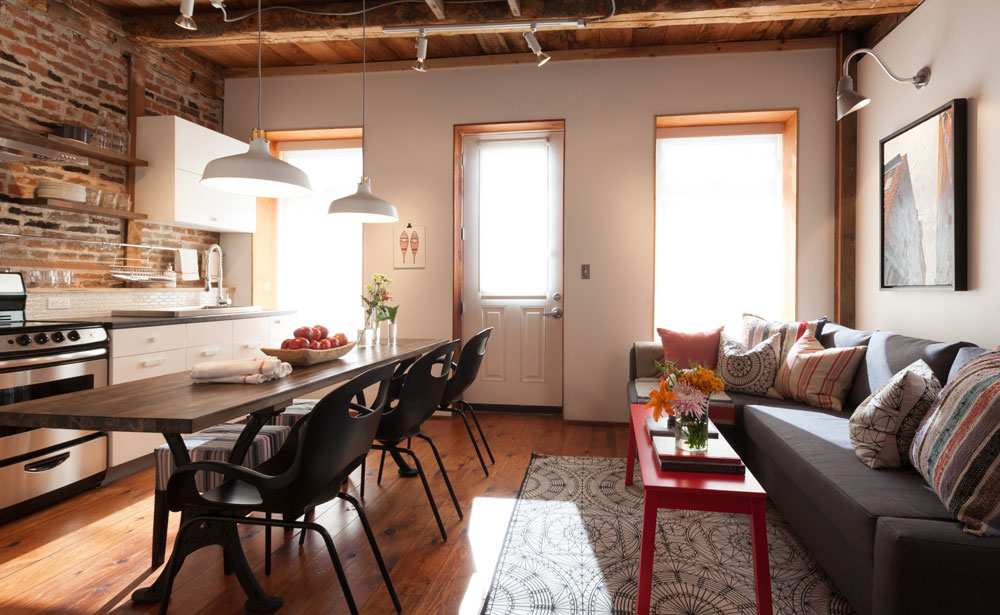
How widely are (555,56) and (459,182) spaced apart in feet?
4.32

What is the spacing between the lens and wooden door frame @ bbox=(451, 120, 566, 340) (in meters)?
4.84

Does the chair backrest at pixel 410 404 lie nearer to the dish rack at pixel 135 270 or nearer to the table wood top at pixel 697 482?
the table wood top at pixel 697 482

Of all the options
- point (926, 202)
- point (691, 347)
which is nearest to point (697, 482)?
point (691, 347)

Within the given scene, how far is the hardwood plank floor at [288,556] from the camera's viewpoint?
6.59ft

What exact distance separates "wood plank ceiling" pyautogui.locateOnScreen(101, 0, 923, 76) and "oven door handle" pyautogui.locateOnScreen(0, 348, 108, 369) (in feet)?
8.17

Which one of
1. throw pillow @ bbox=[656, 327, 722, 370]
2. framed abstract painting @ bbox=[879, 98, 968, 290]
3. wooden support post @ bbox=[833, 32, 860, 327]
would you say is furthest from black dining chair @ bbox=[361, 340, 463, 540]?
wooden support post @ bbox=[833, 32, 860, 327]

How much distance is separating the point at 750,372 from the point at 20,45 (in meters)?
5.00

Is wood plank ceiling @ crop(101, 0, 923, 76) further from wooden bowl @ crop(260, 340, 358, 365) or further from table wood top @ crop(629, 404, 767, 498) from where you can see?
table wood top @ crop(629, 404, 767, 498)

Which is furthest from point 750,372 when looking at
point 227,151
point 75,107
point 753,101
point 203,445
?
point 75,107

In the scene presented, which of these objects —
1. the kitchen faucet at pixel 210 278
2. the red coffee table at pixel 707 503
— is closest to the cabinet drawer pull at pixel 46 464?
the kitchen faucet at pixel 210 278

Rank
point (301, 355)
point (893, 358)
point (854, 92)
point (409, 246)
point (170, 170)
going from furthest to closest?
1. point (409, 246)
2. point (170, 170)
3. point (854, 92)
4. point (893, 358)
5. point (301, 355)

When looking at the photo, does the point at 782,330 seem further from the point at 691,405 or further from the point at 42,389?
the point at 42,389

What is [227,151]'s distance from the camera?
4.68m

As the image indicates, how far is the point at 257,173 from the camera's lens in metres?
2.34
